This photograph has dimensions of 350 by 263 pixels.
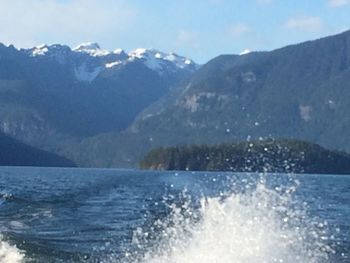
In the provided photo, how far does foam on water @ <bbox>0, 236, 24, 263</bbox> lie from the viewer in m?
28.7

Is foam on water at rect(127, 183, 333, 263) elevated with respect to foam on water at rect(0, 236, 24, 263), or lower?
elevated

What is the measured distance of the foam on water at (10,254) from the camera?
2866 cm

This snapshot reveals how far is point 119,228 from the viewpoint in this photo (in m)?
42.9

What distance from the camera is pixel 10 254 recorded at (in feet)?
95.4

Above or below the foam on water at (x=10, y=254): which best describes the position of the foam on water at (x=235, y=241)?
above

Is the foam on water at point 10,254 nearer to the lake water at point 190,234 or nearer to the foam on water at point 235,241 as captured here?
the lake water at point 190,234

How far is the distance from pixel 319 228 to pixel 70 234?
528 inches

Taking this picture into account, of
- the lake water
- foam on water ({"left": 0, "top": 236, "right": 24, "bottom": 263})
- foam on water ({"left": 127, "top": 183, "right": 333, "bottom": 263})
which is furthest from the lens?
foam on water ({"left": 0, "top": 236, "right": 24, "bottom": 263})

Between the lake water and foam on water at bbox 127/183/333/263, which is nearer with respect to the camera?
foam on water at bbox 127/183/333/263

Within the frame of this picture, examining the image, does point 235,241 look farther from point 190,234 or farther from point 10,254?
point 10,254

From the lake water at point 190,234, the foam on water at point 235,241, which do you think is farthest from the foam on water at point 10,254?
→ the foam on water at point 235,241

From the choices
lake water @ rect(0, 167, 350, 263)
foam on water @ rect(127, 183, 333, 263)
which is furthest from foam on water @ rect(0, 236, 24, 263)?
foam on water @ rect(127, 183, 333, 263)

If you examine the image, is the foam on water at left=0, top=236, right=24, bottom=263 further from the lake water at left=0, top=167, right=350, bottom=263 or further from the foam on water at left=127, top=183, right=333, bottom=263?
the foam on water at left=127, top=183, right=333, bottom=263

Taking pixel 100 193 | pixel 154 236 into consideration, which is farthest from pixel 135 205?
pixel 154 236
